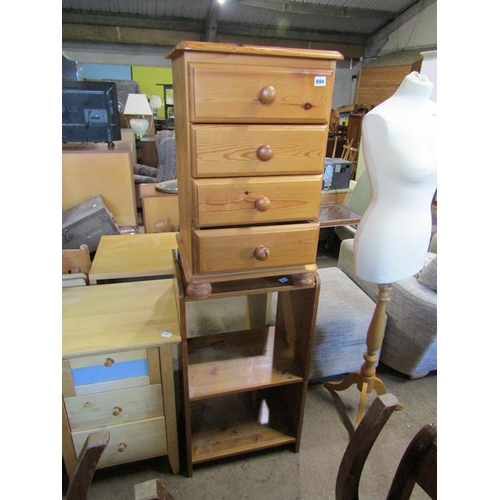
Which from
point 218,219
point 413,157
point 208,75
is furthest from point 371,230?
point 208,75

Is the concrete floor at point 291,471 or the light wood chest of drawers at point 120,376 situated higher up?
the light wood chest of drawers at point 120,376

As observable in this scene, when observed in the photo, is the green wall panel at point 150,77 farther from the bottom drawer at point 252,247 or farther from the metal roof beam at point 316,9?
the bottom drawer at point 252,247

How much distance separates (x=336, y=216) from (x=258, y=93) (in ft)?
4.66

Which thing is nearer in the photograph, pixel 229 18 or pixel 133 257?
pixel 133 257

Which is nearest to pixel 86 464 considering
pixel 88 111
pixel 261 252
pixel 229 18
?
pixel 261 252

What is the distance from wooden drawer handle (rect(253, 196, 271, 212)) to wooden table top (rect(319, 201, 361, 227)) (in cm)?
107

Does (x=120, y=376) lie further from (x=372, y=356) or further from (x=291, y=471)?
(x=372, y=356)

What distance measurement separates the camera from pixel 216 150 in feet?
2.74

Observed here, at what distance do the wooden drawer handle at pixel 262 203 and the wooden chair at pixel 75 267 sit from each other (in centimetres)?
93

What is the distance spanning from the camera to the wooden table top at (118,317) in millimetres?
1102

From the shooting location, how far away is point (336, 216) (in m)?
2.13

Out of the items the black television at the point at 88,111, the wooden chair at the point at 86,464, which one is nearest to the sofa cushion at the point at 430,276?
the wooden chair at the point at 86,464

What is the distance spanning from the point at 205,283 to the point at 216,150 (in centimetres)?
36

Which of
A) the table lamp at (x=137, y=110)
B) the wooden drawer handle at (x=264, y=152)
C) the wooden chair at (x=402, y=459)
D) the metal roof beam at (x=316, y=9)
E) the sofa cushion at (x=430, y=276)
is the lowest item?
the wooden chair at (x=402, y=459)
